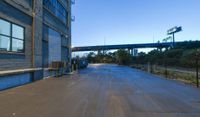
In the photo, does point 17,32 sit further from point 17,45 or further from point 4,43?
point 4,43

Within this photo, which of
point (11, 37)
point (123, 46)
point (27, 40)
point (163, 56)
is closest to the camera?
point (11, 37)

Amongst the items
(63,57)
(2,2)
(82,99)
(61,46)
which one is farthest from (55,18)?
(82,99)

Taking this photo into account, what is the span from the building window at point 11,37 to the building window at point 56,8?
764 cm

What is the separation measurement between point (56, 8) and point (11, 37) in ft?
51.5

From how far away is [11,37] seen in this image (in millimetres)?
17953

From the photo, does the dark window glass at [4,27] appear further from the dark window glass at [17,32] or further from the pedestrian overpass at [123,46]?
the pedestrian overpass at [123,46]

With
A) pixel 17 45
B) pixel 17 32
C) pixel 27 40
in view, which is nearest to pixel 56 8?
pixel 27 40

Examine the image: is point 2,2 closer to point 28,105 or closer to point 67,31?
point 28,105

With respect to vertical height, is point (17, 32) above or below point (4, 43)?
above

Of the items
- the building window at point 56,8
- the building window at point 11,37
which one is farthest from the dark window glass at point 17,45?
the building window at point 56,8

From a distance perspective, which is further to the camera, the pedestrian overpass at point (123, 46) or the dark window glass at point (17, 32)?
the pedestrian overpass at point (123, 46)

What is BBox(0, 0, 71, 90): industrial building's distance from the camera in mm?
16812

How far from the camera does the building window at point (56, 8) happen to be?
28.1 meters

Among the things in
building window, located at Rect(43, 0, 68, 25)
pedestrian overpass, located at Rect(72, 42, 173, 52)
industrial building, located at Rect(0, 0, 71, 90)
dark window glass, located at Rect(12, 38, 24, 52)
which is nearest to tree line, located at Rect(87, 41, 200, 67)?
pedestrian overpass, located at Rect(72, 42, 173, 52)
